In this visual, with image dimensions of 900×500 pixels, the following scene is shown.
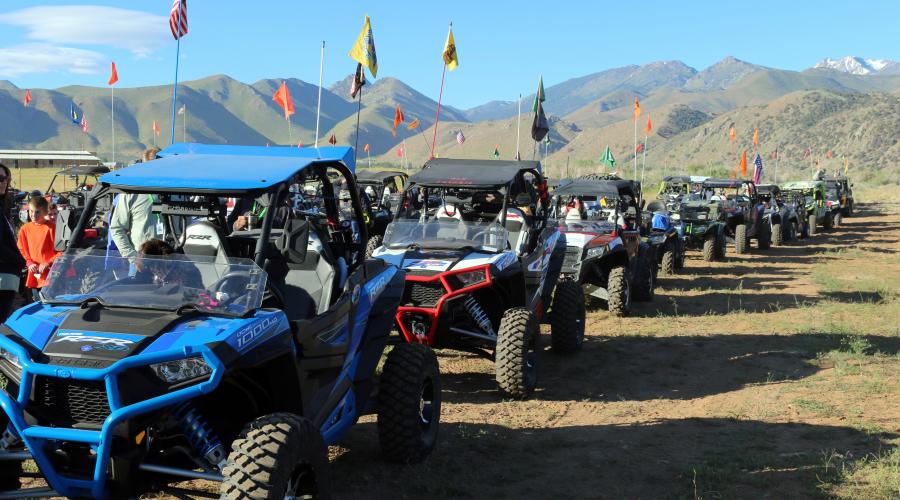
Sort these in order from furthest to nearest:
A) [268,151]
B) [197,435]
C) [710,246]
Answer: [710,246] < [268,151] < [197,435]

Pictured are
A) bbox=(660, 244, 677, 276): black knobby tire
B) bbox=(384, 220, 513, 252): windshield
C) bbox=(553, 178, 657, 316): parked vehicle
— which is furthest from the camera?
bbox=(660, 244, 677, 276): black knobby tire

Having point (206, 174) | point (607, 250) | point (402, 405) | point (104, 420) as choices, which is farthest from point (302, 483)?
point (607, 250)

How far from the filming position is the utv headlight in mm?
3736

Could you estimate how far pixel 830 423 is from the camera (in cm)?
715

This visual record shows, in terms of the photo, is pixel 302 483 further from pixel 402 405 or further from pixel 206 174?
pixel 206 174

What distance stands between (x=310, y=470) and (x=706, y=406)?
460 cm

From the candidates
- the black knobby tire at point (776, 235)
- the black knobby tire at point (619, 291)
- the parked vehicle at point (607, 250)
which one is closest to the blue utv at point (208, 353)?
the parked vehicle at point (607, 250)

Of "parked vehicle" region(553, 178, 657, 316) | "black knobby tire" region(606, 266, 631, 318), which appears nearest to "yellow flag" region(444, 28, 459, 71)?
"parked vehicle" region(553, 178, 657, 316)

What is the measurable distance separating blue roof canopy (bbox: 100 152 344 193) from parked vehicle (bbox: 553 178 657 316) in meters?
7.00

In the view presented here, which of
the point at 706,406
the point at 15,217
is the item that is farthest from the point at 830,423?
the point at 15,217

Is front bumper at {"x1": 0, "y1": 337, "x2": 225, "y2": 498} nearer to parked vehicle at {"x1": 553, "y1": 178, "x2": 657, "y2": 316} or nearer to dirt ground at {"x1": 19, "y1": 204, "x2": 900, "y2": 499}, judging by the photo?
dirt ground at {"x1": 19, "y1": 204, "x2": 900, "y2": 499}

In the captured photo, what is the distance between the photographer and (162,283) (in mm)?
4336

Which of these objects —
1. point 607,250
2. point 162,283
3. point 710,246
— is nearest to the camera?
point 162,283

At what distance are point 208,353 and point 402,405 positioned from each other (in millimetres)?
2005
